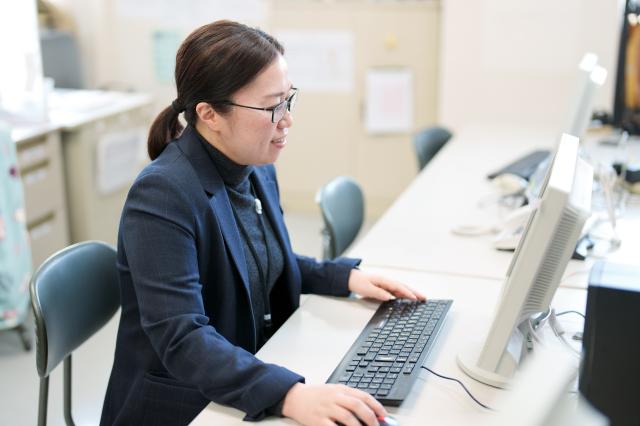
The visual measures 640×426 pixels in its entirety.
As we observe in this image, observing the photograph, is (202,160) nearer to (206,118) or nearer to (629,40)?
(206,118)

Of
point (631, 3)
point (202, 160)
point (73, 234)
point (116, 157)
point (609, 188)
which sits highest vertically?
point (631, 3)

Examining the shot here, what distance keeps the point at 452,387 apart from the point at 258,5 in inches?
132

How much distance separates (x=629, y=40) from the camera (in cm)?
318

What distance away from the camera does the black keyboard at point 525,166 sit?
2.76 meters

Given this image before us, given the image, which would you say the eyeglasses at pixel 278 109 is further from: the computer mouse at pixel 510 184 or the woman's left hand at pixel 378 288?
the computer mouse at pixel 510 184

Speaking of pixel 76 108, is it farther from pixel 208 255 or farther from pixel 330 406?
pixel 330 406

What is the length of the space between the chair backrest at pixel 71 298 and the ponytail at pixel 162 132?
33 centimetres

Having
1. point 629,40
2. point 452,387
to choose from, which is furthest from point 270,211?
point 629,40

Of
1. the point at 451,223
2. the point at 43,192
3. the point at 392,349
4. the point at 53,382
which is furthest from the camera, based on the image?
the point at 43,192

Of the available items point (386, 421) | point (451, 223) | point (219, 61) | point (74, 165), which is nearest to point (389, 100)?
point (74, 165)

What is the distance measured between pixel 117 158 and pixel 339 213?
1.67 m

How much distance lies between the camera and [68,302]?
171 cm

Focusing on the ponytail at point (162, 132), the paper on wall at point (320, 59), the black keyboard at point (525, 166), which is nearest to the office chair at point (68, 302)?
the ponytail at point (162, 132)

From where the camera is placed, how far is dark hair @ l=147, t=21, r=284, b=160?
1.48 m
